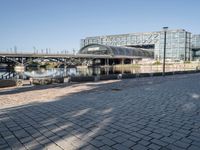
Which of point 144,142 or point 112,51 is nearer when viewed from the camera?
point 144,142

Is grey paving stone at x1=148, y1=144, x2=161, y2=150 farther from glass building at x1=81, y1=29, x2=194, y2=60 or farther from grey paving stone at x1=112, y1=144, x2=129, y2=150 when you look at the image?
glass building at x1=81, y1=29, x2=194, y2=60

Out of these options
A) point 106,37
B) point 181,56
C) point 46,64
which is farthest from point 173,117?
point 106,37

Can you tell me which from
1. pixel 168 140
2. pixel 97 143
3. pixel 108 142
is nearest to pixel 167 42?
pixel 168 140

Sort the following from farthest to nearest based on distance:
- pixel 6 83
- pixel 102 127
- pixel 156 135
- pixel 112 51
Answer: pixel 112 51 → pixel 6 83 → pixel 102 127 → pixel 156 135

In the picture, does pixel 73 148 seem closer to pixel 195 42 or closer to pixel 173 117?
pixel 173 117

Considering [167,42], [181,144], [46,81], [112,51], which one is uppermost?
[167,42]

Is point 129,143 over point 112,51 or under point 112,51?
under

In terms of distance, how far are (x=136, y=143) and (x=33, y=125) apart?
2.90m

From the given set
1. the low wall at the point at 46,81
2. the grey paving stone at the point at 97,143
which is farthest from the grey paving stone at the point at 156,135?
the low wall at the point at 46,81

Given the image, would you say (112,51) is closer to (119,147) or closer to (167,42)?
(167,42)

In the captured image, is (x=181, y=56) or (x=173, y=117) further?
(x=181, y=56)

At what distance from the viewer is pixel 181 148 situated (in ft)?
13.0

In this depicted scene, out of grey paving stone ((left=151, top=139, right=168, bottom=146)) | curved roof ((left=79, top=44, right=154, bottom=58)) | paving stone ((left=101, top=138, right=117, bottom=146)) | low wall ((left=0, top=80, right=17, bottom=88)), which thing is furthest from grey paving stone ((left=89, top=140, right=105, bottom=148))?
curved roof ((left=79, top=44, right=154, bottom=58))

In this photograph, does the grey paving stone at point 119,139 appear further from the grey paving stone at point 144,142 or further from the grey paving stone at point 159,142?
the grey paving stone at point 159,142
